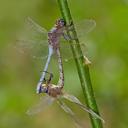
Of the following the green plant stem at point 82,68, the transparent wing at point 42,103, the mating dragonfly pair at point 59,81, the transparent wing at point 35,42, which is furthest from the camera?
the transparent wing at point 35,42

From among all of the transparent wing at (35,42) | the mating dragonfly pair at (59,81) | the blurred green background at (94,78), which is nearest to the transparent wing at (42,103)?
the mating dragonfly pair at (59,81)

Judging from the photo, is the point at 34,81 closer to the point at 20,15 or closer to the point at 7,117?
the point at 7,117

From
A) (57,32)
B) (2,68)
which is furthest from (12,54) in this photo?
(57,32)

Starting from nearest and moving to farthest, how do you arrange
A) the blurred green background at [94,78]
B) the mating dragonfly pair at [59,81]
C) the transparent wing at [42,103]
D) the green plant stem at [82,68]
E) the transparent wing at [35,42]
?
the green plant stem at [82,68]
the mating dragonfly pair at [59,81]
the transparent wing at [42,103]
the transparent wing at [35,42]
the blurred green background at [94,78]

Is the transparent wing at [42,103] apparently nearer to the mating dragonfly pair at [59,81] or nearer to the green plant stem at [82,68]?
the mating dragonfly pair at [59,81]

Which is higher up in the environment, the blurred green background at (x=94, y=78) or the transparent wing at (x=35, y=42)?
the transparent wing at (x=35, y=42)

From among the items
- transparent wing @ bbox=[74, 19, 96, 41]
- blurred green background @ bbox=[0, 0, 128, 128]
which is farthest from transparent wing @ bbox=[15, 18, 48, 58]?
blurred green background @ bbox=[0, 0, 128, 128]

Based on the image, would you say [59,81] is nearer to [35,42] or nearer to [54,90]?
[54,90]
